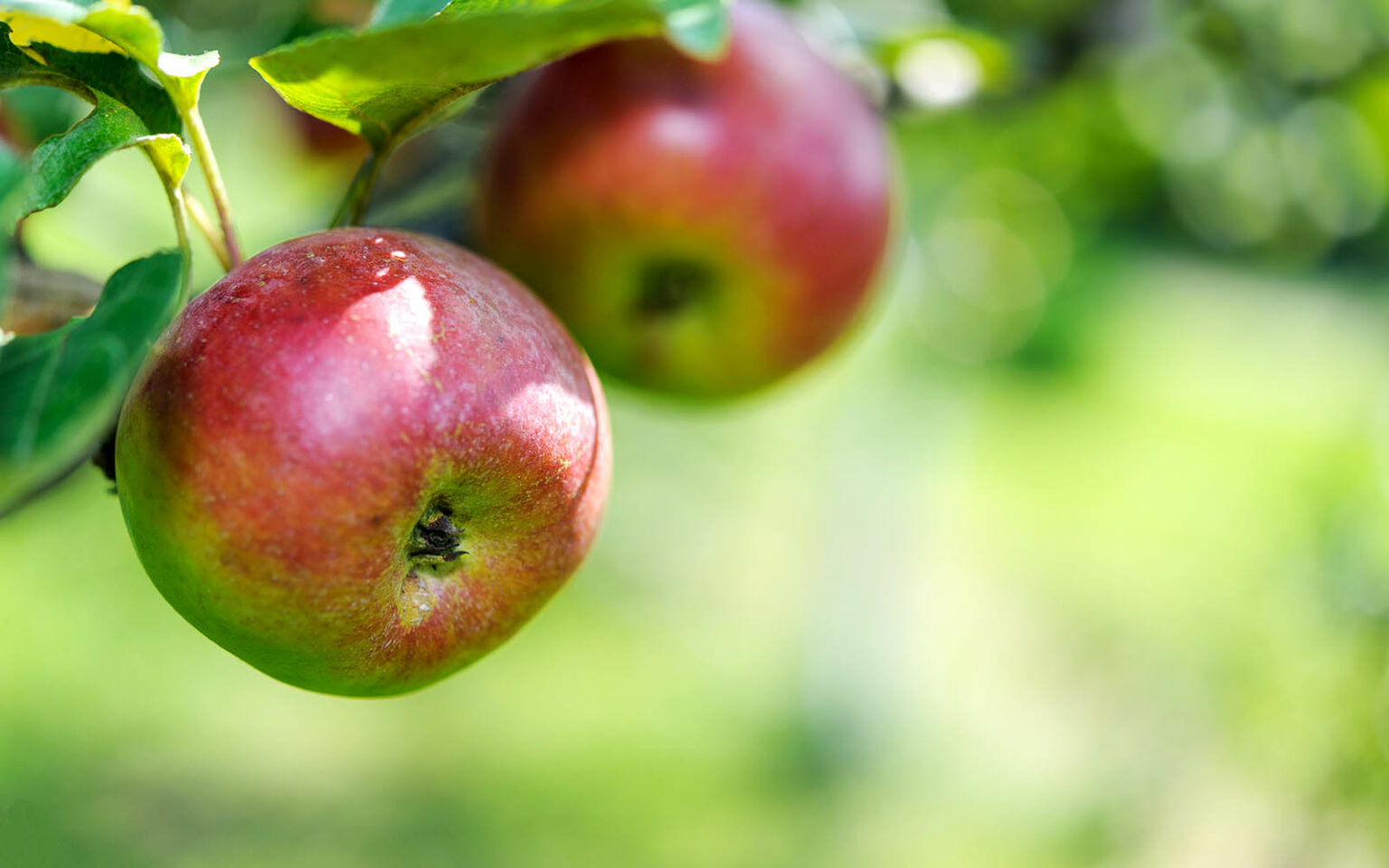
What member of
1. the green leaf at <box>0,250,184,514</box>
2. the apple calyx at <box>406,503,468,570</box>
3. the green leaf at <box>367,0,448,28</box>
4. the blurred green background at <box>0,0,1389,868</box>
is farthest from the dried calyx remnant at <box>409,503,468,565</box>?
the blurred green background at <box>0,0,1389,868</box>

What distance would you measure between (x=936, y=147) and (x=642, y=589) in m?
1.38

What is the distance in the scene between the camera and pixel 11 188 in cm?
32

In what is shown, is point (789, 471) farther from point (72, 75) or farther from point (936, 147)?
point (72, 75)

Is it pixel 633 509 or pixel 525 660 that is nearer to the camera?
pixel 525 660

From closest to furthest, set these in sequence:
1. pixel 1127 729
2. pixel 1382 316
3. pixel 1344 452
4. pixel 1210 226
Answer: pixel 1344 452 < pixel 1210 226 < pixel 1127 729 < pixel 1382 316

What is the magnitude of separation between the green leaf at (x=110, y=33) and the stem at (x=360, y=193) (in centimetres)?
8

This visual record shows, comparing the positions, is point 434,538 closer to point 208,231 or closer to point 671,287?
point 208,231

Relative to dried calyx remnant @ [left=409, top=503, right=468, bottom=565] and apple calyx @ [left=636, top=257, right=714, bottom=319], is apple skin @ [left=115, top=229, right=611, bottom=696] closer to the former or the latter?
dried calyx remnant @ [left=409, top=503, right=468, bottom=565]

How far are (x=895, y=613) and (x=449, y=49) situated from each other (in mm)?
1884

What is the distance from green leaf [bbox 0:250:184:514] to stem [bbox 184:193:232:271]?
2.9 inches

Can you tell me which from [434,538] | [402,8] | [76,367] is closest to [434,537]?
[434,538]

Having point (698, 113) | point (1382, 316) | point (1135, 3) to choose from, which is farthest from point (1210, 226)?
point (1382, 316)

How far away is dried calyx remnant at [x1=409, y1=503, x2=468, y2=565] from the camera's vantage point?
421 mm

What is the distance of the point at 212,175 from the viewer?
0.43 metres
